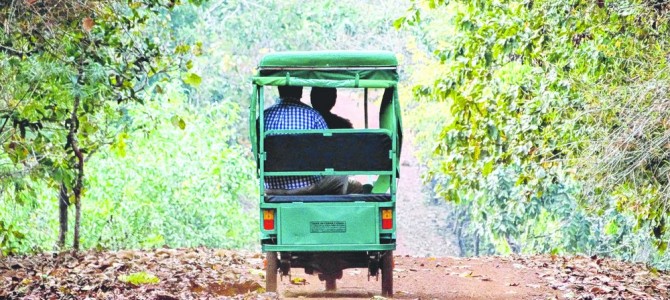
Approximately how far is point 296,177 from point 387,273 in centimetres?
130

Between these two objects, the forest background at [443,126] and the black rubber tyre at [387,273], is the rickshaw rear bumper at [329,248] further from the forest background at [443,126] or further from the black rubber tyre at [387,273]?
the forest background at [443,126]

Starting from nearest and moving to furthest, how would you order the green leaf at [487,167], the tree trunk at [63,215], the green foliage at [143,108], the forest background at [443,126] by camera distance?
the forest background at [443,126]
the green foliage at [143,108]
the green leaf at [487,167]
the tree trunk at [63,215]

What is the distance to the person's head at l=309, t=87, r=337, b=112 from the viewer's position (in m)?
10.8

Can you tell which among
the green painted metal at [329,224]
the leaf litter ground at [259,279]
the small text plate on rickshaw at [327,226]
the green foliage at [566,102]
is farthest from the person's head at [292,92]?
the green foliage at [566,102]

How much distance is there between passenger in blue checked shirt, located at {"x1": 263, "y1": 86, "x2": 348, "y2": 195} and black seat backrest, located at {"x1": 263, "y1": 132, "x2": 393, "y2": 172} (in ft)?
0.83

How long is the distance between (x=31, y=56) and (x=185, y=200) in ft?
48.1

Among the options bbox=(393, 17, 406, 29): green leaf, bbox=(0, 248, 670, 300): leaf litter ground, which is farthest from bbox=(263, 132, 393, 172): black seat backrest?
bbox=(393, 17, 406, 29): green leaf

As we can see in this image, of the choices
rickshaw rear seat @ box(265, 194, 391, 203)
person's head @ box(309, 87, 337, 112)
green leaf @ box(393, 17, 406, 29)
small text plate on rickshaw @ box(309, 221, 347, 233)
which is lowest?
small text plate on rickshaw @ box(309, 221, 347, 233)

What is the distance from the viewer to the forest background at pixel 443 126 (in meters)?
10.9

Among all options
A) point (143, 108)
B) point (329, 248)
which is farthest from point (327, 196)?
point (143, 108)

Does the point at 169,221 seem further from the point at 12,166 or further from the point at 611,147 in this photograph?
the point at 611,147

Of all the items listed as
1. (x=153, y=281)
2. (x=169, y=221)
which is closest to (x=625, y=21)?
(x=153, y=281)

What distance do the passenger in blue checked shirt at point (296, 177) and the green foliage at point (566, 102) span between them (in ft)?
9.04

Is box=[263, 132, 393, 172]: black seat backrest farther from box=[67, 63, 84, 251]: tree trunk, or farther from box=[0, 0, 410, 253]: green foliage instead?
box=[67, 63, 84, 251]: tree trunk
